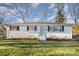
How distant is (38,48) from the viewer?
21.4ft

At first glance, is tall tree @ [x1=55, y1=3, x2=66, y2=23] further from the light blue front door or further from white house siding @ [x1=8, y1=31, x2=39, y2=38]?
white house siding @ [x1=8, y1=31, x2=39, y2=38]

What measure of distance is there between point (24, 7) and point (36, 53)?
0.95 meters

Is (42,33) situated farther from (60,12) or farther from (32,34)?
(60,12)

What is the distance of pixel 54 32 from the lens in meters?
6.61

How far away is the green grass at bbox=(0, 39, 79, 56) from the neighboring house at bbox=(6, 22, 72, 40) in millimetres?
124

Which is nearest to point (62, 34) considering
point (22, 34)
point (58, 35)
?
point (58, 35)

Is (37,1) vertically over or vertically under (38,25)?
over

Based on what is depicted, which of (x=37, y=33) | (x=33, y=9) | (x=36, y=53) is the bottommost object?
(x=36, y=53)

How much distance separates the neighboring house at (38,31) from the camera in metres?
6.56

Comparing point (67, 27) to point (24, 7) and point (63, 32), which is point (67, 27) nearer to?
point (63, 32)

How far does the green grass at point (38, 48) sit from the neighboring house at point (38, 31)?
0.12 meters

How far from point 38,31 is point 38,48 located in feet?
1.14

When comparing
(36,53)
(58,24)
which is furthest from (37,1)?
(36,53)

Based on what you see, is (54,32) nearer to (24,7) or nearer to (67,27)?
(67,27)
